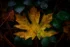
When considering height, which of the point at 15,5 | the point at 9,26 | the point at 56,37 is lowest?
the point at 56,37

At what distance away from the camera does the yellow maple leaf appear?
950 millimetres

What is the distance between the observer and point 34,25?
97cm

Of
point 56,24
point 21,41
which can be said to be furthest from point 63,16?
point 21,41

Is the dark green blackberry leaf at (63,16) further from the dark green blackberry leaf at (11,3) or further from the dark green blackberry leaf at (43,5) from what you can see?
the dark green blackberry leaf at (11,3)

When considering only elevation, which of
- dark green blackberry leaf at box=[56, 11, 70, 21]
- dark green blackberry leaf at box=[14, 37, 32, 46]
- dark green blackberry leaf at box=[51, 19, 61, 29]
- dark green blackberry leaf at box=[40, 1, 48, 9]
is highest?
dark green blackberry leaf at box=[40, 1, 48, 9]

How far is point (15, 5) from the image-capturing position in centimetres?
101

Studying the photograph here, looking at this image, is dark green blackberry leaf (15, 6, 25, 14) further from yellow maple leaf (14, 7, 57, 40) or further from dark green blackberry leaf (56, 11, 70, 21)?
dark green blackberry leaf (56, 11, 70, 21)

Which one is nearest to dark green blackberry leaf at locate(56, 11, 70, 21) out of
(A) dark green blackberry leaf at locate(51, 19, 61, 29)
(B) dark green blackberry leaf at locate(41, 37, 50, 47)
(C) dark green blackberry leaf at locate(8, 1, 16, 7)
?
(A) dark green blackberry leaf at locate(51, 19, 61, 29)

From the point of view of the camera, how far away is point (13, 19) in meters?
1.02

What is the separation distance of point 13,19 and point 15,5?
8 cm

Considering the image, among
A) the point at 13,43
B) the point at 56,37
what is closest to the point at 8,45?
the point at 13,43

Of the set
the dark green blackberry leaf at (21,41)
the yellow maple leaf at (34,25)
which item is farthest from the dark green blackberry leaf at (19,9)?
the dark green blackberry leaf at (21,41)

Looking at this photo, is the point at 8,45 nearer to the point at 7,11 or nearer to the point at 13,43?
the point at 13,43

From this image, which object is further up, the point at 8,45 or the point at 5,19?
the point at 5,19
